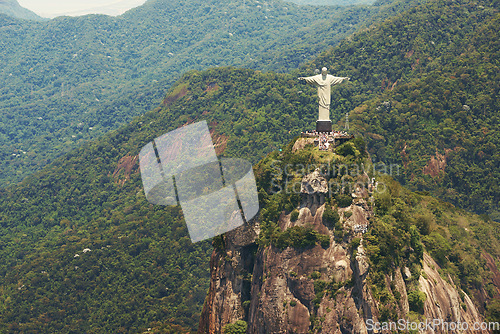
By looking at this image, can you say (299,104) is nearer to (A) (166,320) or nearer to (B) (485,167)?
(B) (485,167)

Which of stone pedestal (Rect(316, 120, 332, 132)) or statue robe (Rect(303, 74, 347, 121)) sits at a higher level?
statue robe (Rect(303, 74, 347, 121))

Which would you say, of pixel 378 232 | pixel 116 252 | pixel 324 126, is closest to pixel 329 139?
pixel 324 126

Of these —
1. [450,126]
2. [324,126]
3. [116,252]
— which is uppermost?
[324,126]

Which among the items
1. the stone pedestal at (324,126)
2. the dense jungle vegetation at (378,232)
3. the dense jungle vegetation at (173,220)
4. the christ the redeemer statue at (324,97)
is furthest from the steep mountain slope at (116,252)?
the christ the redeemer statue at (324,97)

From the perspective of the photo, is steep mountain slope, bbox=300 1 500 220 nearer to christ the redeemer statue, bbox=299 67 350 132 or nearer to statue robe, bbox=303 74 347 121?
christ the redeemer statue, bbox=299 67 350 132

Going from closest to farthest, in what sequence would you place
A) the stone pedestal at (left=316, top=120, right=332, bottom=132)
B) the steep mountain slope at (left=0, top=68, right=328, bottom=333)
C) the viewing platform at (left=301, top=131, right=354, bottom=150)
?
1. the viewing platform at (left=301, top=131, right=354, bottom=150)
2. the stone pedestal at (left=316, top=120, right=332, bottom=132)
3. the steep mountain slope at (left=0, top=68, right=328, bottom=333)

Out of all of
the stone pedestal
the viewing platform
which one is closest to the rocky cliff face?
the viewing platform

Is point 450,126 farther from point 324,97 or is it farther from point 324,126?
point 324,97

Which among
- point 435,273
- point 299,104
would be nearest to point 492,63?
point 299,104
